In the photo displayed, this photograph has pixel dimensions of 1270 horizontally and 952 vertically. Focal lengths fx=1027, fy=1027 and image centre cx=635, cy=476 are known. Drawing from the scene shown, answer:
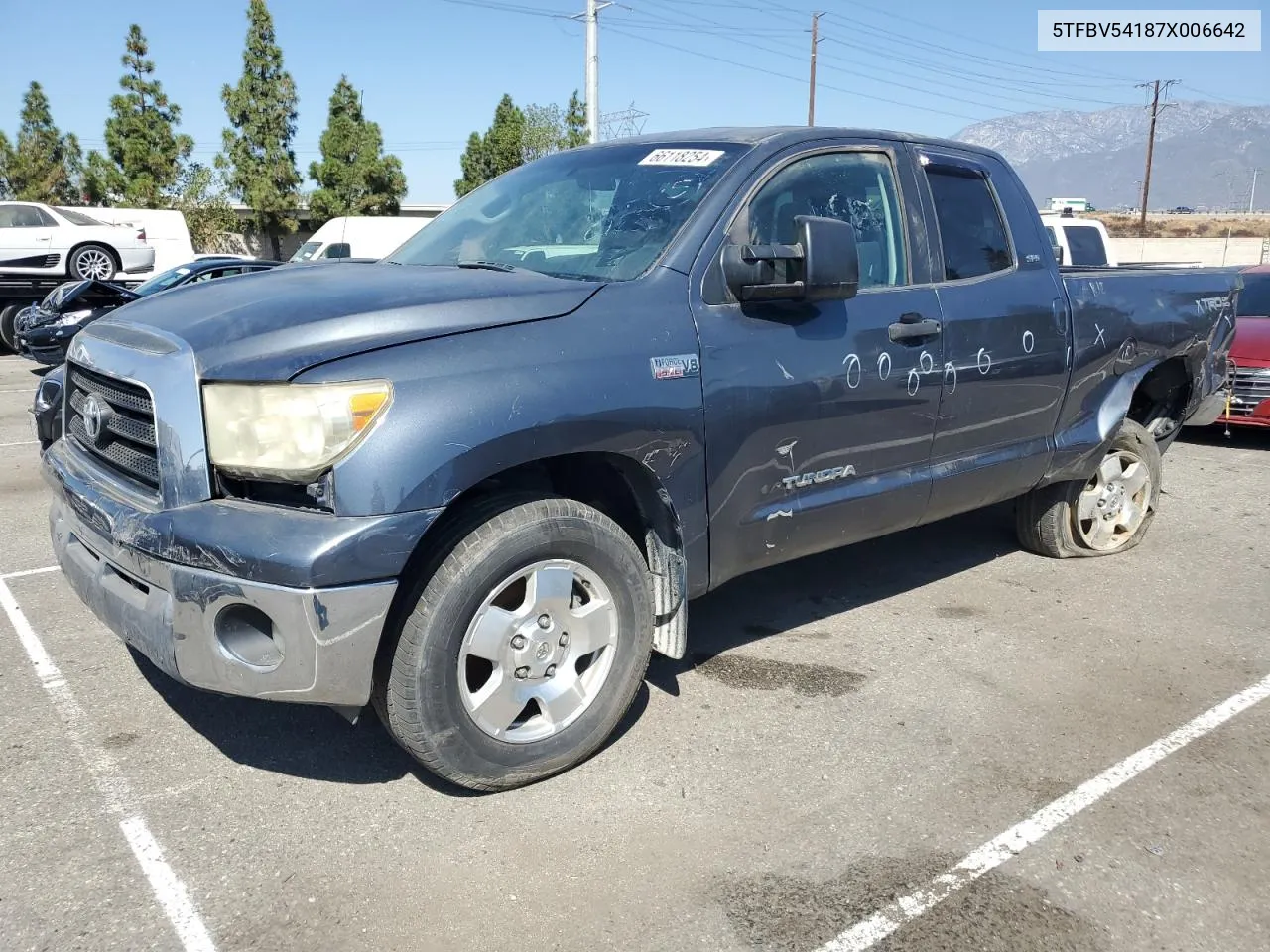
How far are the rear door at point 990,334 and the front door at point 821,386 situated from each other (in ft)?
0.49

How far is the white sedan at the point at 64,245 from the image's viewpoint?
17.2 metres

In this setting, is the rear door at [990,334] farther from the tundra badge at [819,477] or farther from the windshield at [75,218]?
the windshield at [75,218]

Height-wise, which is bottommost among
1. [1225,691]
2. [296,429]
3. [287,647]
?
[1225,691]

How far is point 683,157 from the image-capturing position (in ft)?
12.3

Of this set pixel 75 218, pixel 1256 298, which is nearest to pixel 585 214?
pixel 1256 298

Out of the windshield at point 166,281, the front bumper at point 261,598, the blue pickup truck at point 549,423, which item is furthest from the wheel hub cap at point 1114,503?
the windshield at point 166,281

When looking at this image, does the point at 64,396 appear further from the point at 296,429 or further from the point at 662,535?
the point at 662,535

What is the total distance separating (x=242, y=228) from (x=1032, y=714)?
42.7 meters

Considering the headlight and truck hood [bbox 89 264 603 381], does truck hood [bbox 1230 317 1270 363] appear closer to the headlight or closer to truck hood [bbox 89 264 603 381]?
truck hood [bbox 89 264 603 381]

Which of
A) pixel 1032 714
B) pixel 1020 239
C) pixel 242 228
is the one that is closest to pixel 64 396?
pixel 1032 714

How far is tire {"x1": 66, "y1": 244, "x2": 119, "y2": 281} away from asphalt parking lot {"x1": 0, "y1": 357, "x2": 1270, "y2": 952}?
602 inches

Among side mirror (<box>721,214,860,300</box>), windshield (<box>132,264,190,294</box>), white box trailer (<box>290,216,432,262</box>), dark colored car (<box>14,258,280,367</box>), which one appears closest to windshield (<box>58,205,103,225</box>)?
white box trailer (<box>290,216,432,262</box>)

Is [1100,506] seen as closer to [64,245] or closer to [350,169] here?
[64,245]

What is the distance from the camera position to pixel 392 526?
2.58 metres
